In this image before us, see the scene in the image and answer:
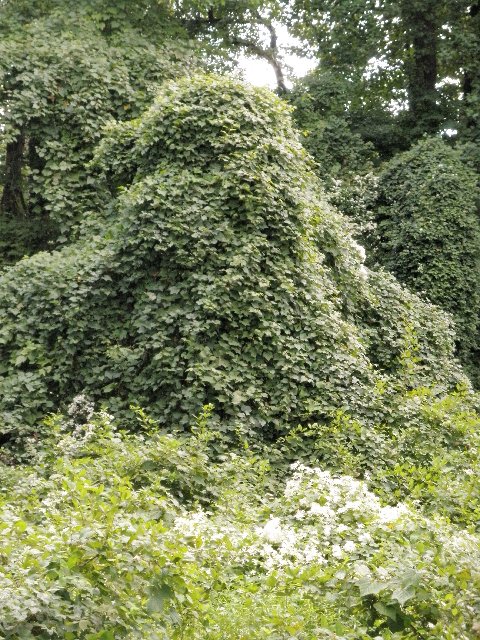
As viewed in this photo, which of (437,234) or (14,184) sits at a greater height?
(437,234)

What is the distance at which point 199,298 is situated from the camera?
845 cm

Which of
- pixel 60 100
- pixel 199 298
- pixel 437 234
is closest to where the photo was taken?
pixel 199 298

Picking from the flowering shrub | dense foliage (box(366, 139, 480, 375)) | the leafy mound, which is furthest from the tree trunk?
the flowering shrub

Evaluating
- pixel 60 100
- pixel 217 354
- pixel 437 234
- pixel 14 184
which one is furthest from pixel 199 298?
pixel 437 234

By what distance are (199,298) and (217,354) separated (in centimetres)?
57

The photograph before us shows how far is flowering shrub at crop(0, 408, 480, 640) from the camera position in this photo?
3492 millimetres

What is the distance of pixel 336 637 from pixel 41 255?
21.4 feet

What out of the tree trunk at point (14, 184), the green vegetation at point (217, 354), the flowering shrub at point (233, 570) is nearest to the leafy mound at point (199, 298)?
the green vegetation at point (217, 354)

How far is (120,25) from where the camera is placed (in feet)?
44.7

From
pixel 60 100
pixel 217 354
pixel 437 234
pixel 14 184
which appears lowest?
pixel 217 354

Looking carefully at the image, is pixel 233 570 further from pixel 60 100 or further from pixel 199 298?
pixel 60 100

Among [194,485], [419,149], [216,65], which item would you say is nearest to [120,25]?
[216,65]

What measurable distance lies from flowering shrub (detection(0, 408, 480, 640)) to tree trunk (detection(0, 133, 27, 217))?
26.0 feet

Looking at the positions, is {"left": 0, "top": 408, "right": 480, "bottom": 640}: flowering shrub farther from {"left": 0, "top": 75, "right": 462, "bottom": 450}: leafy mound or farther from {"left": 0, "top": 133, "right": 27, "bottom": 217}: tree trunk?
{"left": 0, "top": 133, "right": 27, "bottom": 217}: tree trunk
